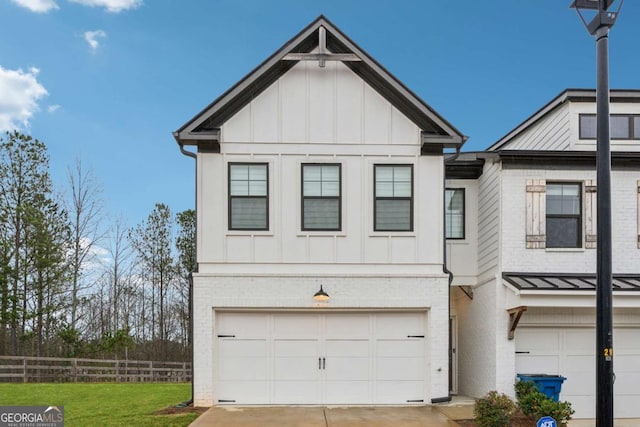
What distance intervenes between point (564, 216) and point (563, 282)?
1589 millimetres

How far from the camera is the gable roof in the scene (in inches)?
472

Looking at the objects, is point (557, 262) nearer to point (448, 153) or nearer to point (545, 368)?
point (545, 368)

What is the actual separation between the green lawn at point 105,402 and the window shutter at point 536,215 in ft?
27.0

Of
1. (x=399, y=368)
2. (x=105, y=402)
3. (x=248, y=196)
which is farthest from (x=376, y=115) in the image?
(x=105, y=402)

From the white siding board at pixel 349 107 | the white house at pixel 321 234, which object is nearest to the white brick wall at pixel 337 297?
the white house at pixel 321 234

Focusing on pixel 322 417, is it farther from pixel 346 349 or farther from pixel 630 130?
pixel 630 130

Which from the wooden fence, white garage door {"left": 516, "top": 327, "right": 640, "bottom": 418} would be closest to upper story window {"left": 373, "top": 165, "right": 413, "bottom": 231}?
white garage door {"left": 516, "top": 327, "right": 640, "bottom": 418}

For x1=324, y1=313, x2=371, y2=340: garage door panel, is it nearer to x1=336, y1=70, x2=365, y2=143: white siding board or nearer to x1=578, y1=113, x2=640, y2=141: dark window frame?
x1=336, y1=70, x2=365, y2=143: white siding board

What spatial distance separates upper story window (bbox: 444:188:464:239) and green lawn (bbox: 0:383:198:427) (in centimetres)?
739

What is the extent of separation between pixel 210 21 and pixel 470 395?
1392 cm

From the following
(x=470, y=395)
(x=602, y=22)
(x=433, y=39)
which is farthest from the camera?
(x=433, y=39)

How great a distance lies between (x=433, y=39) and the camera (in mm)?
21375

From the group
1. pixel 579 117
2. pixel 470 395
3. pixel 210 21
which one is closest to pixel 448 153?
pixel 579 117

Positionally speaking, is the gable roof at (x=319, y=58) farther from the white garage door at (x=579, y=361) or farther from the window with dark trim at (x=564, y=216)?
the white garage door at (x=579, y=361)
